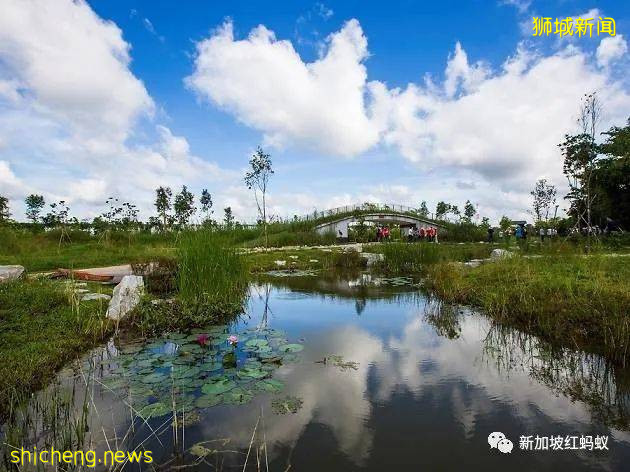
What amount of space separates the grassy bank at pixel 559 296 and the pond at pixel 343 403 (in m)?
0.49

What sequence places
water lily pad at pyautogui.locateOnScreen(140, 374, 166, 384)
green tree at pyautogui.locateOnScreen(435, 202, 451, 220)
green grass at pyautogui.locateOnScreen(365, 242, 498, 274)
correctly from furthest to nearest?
green tree at pyautogui.locateOnScreen(435, 202, 451, 220) < green grass at pyautogui.locateOnScreen(365, 242, 498, 274) < water lily pad at pyautogui.locateOnScreen(140, 374, 166, 384)

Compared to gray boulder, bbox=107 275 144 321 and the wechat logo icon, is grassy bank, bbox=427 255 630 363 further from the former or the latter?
gray boulder, bbox=107 275 144 321

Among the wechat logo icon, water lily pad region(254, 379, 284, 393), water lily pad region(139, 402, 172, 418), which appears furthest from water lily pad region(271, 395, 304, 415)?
the wechat logo icon

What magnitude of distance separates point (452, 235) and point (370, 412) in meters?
38.5

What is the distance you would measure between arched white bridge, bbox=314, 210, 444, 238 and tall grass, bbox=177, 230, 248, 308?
96.6 feet

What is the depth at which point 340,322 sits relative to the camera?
7.20 metres

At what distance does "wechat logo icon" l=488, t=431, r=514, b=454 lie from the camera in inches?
118

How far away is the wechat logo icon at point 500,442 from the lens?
3006 millimetres

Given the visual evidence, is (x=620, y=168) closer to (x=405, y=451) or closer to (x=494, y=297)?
(x=494, y=297)

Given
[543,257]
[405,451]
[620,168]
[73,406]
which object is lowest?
[405,451]

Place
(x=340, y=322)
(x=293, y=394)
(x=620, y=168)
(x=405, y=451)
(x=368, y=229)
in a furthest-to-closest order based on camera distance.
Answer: (x=368, y=229)
(x=620, y=168)
(x=340, y=322)
(x=293, y=394)
(x=405, y=451)

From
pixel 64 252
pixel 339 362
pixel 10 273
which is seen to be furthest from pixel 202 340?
pixel 64 252

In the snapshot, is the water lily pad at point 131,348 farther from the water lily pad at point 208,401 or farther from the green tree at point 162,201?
the green tree at point 162,201

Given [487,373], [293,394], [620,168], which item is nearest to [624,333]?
[487,373]
